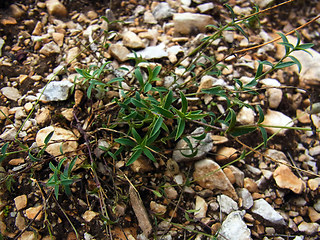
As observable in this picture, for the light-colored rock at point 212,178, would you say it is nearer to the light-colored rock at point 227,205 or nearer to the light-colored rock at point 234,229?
the light-colored rock at point 227,205

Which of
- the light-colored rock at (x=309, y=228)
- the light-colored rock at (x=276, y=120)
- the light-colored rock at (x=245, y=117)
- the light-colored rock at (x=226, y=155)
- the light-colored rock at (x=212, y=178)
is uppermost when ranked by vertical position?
the light-colored rock at (x=245, y=117)

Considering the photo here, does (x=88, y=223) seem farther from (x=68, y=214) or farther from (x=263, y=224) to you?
(x=263, y=224)

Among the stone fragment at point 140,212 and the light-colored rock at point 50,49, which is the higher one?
the light-colored rock at point 50,49

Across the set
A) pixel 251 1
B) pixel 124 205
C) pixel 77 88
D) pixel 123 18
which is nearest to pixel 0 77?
pixel 77 88

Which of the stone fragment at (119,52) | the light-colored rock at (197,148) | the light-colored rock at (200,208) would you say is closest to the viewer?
the light-colored rock at (200,208)

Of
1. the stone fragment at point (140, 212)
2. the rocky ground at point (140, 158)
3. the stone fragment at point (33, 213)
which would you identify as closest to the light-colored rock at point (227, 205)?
the rocky ground at point (140, 158)

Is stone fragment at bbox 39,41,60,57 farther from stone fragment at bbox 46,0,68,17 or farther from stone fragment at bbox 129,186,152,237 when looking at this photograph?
stone fragment at bbox 129,186,152,237

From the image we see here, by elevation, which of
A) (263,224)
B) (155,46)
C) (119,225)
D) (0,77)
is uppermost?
(155,46)
